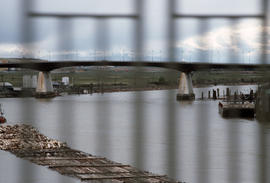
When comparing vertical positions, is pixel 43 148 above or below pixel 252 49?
below

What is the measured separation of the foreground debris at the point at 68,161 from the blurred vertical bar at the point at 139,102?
794 cm

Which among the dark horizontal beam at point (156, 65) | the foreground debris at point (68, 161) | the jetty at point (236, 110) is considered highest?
the dark horizontal beam at point (156, 65)

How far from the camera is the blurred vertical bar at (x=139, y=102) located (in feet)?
8.51

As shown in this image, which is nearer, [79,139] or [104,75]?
[104,75]

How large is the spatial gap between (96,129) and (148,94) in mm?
401

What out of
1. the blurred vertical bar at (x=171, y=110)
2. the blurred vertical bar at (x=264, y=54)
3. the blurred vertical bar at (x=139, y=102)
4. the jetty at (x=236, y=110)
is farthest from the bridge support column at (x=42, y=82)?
the jetty at (x=236, y=110)

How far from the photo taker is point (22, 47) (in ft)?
8.42

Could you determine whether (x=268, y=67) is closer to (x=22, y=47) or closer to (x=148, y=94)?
(x=148, y=94)

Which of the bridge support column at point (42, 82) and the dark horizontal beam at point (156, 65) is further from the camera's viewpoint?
the bridge support column at point (42, 82)

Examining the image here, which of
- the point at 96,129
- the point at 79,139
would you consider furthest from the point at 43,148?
the point at 96,129

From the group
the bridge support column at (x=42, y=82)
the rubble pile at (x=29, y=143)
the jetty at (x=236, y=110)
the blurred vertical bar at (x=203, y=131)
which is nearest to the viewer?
the blurred vertical bar at (x=203, y=131)

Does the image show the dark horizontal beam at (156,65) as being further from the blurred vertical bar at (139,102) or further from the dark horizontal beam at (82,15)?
the dark horizontal beam at (82,15)

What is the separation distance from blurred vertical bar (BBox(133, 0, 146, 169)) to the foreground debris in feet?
26.0

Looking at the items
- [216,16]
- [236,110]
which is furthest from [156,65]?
[236,110]
